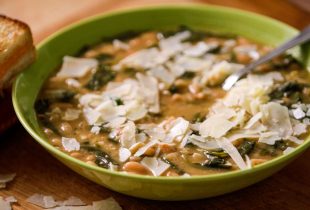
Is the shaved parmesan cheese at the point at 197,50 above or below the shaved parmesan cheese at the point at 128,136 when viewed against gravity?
above

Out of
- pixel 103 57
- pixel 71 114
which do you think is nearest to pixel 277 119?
pixel 71 114

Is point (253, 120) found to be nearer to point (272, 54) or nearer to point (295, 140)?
point (295, 140)

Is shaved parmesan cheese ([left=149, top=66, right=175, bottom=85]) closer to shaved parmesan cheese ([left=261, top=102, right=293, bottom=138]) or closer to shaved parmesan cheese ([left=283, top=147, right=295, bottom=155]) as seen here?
shaved parmesan cheese ([left=261, top=102, right=293, bottom=138])

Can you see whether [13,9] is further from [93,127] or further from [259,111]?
[259,111]

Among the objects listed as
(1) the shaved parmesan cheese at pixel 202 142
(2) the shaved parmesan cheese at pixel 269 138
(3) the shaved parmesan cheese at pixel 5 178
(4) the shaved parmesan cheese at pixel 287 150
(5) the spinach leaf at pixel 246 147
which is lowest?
(3) the shaved parmesan cheese at pixel 5 178

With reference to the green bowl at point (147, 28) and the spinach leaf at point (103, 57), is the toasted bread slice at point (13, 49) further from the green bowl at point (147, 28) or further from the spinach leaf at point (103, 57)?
the spinach leaf at point (103, 57)

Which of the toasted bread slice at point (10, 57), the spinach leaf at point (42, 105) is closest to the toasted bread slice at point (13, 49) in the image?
the toasted bread slice at point (10, 57)

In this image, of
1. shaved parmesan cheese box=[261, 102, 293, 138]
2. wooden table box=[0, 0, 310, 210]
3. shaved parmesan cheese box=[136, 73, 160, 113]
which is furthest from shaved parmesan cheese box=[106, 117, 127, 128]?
shaved parmesan cheese box=[261, 102, 293, 138]
